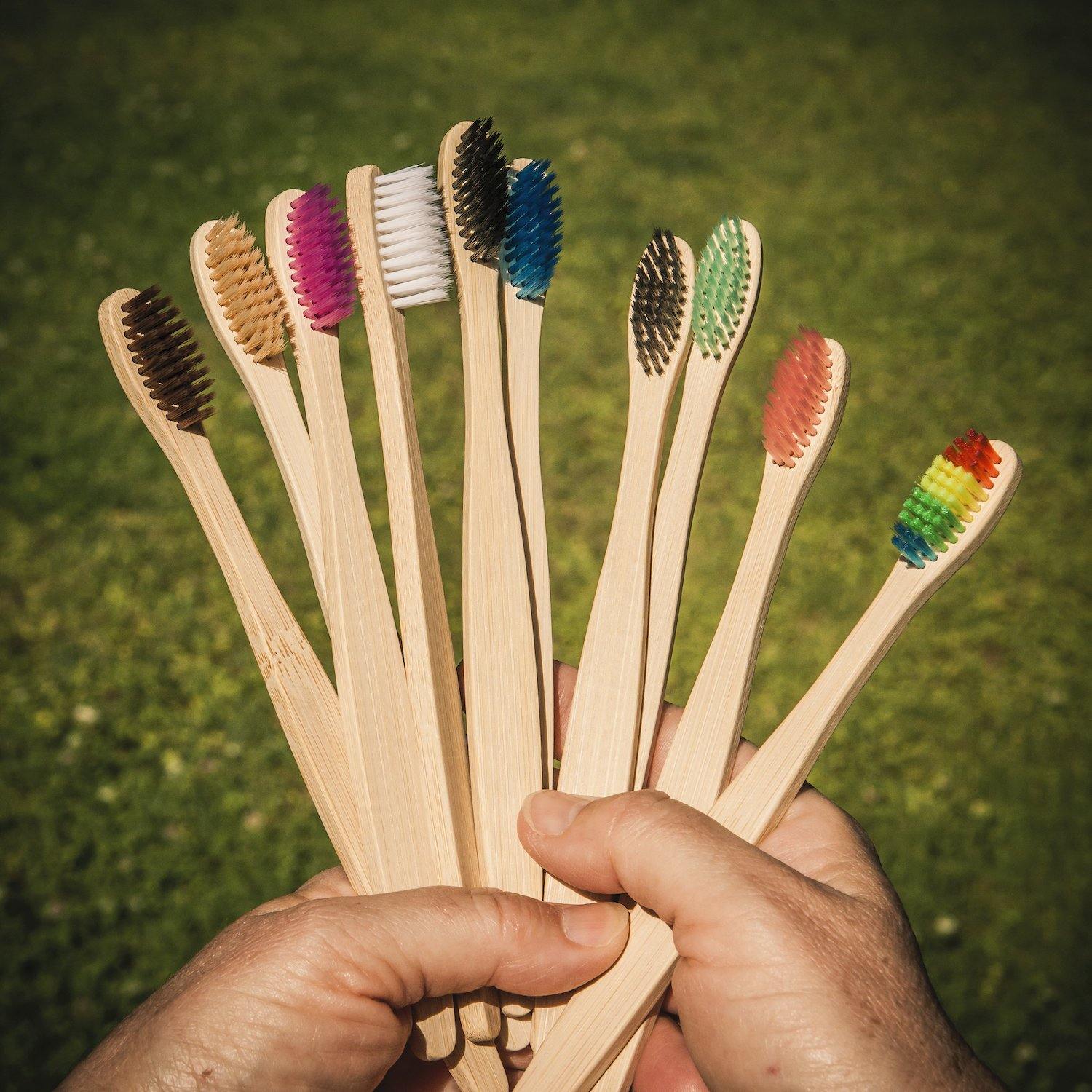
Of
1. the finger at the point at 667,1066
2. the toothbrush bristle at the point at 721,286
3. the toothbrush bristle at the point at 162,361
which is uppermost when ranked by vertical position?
the toothbrush bristle at the point at 162,361

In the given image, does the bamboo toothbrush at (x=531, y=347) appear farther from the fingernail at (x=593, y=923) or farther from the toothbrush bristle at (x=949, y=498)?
the toothbrush bristle at (x=949, y=498)

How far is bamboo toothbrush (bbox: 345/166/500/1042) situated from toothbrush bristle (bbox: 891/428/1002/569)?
1.97ft

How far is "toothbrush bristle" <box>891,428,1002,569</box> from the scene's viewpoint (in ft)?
3.79

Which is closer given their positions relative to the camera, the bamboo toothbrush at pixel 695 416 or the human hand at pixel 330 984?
the human hand at pixel 330 984

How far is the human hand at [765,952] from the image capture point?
95 centimetres

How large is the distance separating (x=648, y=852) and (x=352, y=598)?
467mm

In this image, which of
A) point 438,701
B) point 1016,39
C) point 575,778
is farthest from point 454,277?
point 1016,39

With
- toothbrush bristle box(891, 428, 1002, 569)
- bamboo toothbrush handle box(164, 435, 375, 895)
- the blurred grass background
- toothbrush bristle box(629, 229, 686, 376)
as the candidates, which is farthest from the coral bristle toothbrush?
the blurred grass background

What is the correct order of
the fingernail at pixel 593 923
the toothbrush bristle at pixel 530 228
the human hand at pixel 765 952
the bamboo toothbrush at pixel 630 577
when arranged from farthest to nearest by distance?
the toothbrush bristle at pixel 530 228, the bamboo toothbrush at pixel 630 577, the fingernail at pixel 593 923, the human hand at pixel 765 952

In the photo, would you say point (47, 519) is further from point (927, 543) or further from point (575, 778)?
point (927, 543)

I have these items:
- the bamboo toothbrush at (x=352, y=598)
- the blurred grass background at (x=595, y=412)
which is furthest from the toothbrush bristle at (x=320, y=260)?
the blurred grass background at (x=595, y=412)

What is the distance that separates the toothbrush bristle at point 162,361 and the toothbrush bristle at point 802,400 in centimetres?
76

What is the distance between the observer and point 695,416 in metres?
1.29

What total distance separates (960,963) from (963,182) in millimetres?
2842
